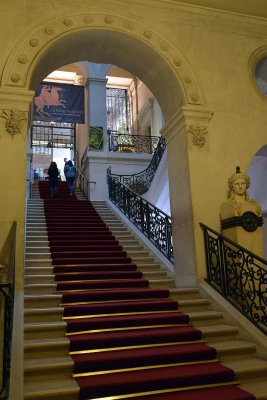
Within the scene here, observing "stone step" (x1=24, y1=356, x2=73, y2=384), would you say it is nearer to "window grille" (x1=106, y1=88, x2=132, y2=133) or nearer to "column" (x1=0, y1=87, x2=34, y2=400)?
"column" (x1=0, y1=87, x2=34, y2=400)

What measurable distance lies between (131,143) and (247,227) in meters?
12.1

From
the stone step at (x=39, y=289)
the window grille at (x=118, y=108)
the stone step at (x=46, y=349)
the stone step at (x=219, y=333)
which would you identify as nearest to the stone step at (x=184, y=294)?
the stone step at (x=219, y=333)

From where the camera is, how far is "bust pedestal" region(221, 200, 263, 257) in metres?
5.70

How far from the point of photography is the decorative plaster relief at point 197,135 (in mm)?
6402

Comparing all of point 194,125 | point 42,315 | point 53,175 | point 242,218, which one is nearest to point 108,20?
point 194,125

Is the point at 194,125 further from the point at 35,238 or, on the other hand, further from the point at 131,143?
the point at 131,143

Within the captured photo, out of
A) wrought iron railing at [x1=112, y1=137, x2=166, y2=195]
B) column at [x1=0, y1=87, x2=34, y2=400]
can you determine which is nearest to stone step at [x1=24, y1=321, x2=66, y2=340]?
column at [x1=0, y1=87, x2=34, y2=400]

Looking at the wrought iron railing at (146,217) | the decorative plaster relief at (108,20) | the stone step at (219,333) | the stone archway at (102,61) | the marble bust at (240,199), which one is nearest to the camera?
the stone step at (219,333)

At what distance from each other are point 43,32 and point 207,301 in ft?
16.2

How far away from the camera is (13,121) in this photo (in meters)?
5.62

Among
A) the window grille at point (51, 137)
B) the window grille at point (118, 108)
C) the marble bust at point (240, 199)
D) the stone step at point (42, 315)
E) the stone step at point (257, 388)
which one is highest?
the window grille at point (118, 108)

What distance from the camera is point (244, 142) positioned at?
262 inches

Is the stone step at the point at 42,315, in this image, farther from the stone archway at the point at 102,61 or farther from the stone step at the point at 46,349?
the stone step at the point at 46,349

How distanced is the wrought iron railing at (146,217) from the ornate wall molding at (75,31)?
2841mm
